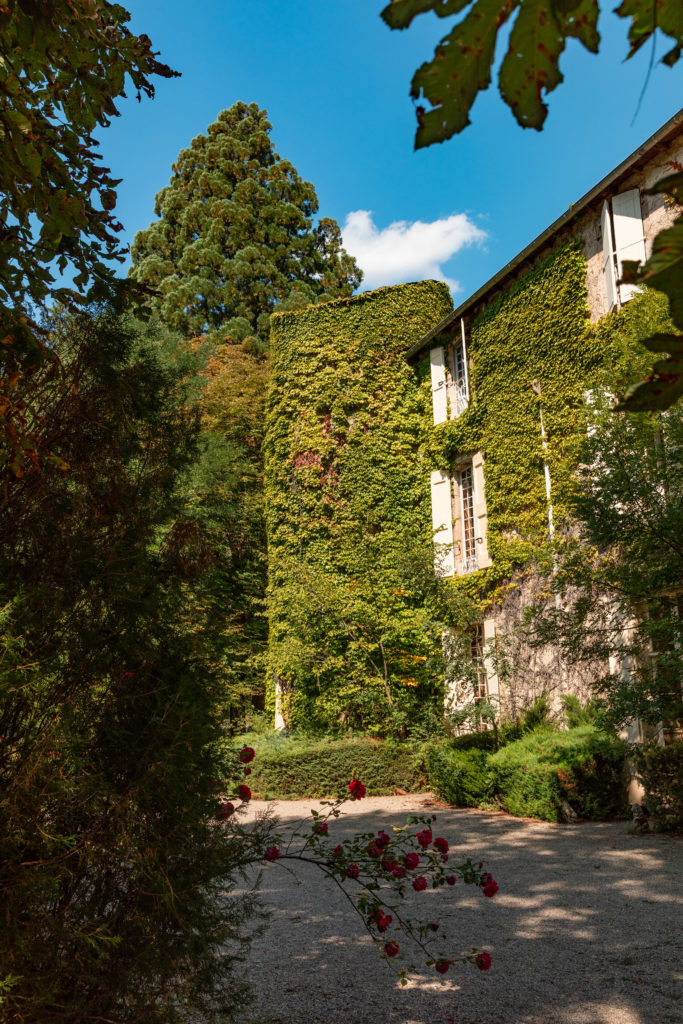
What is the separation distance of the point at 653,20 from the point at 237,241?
24923mm

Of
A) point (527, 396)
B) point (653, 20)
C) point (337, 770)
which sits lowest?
point (337, 770)

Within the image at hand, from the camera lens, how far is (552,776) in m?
9.09

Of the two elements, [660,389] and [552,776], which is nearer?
[660,389]

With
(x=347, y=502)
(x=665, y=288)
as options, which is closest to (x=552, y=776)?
(x=347, y=502)

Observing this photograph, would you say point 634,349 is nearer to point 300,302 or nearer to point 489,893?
point 489,893

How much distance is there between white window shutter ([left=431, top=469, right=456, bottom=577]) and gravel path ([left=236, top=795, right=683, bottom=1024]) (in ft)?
20.8

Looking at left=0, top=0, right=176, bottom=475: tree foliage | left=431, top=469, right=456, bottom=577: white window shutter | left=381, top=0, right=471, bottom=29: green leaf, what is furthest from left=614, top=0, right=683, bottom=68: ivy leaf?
left=431, top=469, right=456, bottom=577: white window shutter

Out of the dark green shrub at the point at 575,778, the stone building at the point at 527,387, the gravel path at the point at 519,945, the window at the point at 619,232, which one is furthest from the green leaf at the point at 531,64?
the window at the point at 619,232

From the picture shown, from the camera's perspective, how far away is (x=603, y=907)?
559cm

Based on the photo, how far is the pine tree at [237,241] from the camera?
23797 mm

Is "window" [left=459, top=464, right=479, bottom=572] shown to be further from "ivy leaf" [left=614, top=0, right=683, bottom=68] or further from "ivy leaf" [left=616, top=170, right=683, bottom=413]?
"ivy leaf" [left=616, top=170, right=683, bottom=413]

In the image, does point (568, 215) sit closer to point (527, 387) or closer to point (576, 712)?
point (527, 387)

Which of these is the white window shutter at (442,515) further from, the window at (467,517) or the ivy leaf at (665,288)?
the ivy leaf at (665,288)

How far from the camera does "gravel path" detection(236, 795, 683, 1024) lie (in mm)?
3855
